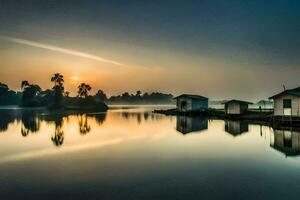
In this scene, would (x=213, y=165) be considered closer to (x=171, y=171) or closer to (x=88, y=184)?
(x=171, y=171)

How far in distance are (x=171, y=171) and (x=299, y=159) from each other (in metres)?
10.3

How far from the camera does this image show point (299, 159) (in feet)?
66.6

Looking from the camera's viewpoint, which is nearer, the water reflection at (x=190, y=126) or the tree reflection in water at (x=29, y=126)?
the tree reflection in water at (x=29, y=126)

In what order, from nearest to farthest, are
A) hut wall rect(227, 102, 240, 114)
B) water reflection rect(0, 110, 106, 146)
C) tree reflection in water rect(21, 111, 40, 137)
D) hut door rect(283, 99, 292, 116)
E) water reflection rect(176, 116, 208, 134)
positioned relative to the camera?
water reflection rect(0, 110, 106, 146) → tree reflection in water rect(21, 111, 40, 137) → water reflection rect(176, 116, 208, 134) → hut door rect(283, 99, 292, 116) → hut wall rect(227, 102, 240, 114)

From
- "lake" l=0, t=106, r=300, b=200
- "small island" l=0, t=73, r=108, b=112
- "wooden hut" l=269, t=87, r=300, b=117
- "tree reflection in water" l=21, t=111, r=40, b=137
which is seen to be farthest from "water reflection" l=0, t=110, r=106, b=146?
"small island" l=0, t=73, r=108, b=112

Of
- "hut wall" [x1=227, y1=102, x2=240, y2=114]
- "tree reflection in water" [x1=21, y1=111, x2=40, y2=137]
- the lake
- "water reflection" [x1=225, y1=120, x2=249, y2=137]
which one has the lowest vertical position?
the lake

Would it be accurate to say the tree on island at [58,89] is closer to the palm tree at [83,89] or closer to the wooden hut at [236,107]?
the palm tree at [83,89]

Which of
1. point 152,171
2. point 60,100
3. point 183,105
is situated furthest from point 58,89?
point 152,171

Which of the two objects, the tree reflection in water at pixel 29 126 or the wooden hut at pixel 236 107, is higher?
the wooden hut at pixel 236 107

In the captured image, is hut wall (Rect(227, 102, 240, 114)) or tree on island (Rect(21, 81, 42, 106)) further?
tree on island (Rect(21, 81, 42, 106))

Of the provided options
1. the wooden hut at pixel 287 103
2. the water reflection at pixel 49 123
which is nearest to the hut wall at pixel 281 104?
the wooden hut at pixel 287 103

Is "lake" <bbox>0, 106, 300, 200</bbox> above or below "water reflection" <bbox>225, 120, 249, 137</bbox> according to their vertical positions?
below

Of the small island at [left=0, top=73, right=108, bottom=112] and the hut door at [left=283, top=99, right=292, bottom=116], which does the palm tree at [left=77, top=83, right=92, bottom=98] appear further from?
the hut door at [left=283, top=99, right=292, bottom=116]

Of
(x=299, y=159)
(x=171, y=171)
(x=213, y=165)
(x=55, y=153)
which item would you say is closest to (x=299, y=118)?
(x=299, y=159)
